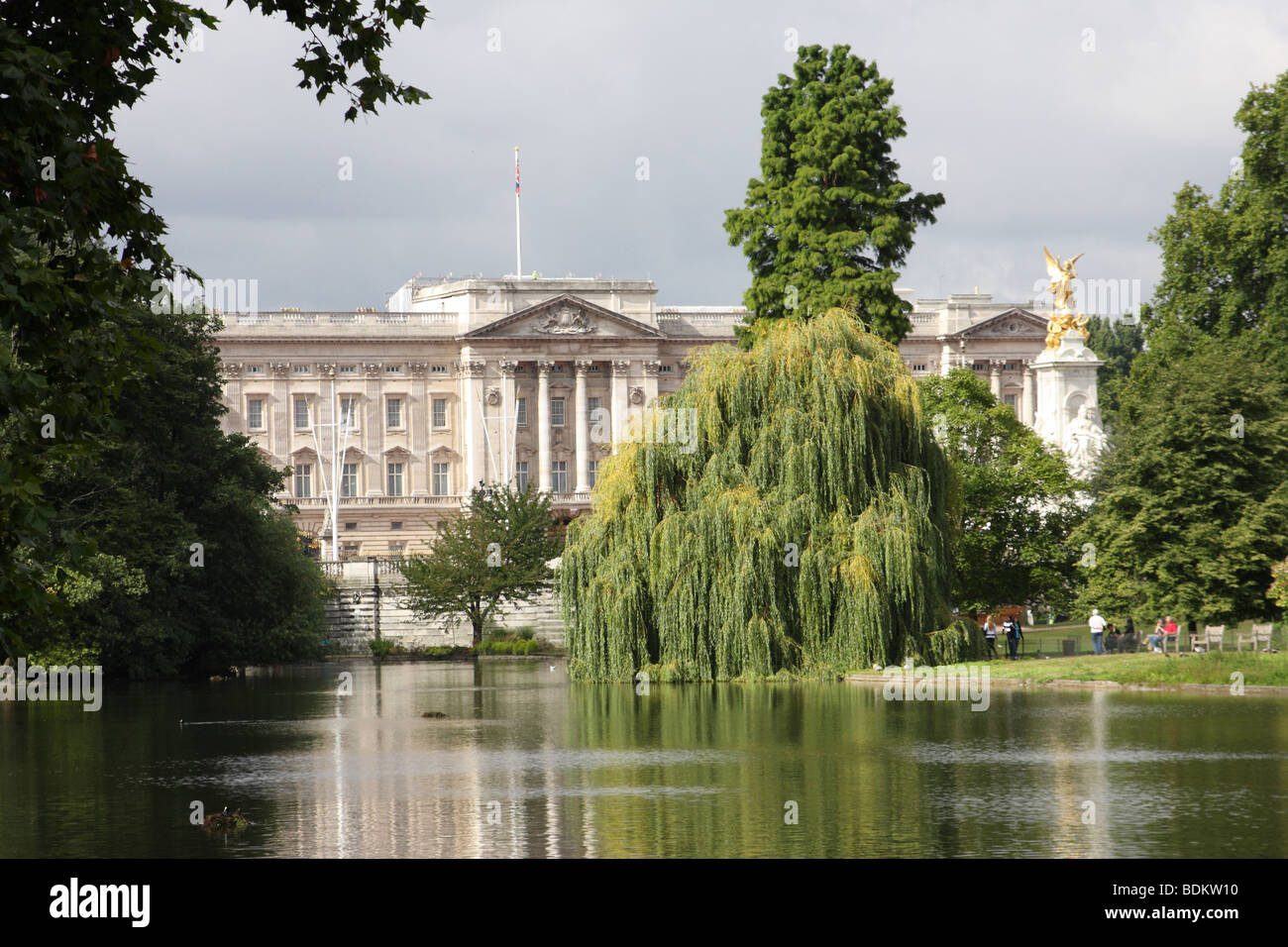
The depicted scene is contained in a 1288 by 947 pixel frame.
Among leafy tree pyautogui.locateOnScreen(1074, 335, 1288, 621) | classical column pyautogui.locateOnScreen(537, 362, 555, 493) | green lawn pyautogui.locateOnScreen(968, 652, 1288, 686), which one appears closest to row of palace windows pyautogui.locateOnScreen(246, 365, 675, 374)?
classical column pyautogui.locateOnScreen(537, 362, 555, 493)

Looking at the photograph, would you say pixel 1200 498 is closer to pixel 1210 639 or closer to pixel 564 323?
pixel 1210 639

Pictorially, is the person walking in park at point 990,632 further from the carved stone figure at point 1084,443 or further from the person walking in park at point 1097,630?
the carved stone figure at point 1084,443

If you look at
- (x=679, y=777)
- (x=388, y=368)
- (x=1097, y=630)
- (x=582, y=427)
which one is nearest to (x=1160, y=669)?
(x=1097, y=630)

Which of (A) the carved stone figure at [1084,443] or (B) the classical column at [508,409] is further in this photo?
(B) the classical column at [508,409]

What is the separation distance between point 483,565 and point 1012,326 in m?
52.7

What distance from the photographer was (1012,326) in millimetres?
111562

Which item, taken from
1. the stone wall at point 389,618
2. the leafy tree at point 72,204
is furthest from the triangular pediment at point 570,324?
the leafy tree at point 72,204

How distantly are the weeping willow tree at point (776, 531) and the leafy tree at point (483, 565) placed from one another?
2898 centimetres

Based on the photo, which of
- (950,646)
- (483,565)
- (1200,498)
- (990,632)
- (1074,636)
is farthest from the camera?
(483,565)

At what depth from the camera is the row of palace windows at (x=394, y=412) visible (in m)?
106

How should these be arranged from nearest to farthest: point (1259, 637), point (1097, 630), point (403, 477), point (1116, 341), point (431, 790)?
point (431, 790) < point (1259, 637) < point (1097, 630) < point (403, 477) < point (1116, 341)

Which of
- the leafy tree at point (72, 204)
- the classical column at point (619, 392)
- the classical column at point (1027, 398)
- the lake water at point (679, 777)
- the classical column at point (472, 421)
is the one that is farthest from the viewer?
the classical column at point (1027, 398)

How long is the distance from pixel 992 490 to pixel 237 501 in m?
22.5

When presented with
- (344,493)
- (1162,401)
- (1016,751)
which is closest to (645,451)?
(1162,401)
